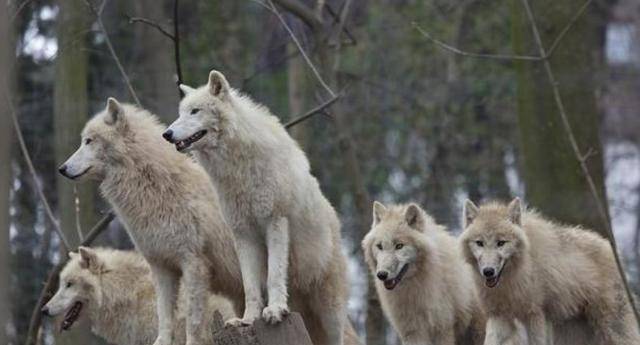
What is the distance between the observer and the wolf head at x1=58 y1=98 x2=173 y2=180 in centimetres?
827

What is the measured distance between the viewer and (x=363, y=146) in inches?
618

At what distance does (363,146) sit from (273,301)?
8481 mm

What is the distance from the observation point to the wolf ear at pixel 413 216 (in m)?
8.52

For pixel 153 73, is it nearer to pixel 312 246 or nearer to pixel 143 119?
pixel 143 119

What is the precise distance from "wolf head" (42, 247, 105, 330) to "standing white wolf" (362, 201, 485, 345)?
2.14 metres

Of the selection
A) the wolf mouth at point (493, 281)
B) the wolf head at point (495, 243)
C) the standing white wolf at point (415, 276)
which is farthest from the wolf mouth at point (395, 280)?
the wolf mouth at point (493, 281)

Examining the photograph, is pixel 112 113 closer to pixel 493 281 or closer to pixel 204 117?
pixel 204 117

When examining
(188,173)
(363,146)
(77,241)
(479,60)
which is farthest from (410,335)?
(479,60)

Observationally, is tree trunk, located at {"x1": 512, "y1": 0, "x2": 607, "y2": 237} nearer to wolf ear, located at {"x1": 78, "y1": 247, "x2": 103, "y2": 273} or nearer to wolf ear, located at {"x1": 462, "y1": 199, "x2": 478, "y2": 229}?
wolf ear, located at {"x1": 462, "y1": 199, "x2": 478, "y2": 229}

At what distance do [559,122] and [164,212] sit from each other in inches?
148

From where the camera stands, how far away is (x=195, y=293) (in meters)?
8.09

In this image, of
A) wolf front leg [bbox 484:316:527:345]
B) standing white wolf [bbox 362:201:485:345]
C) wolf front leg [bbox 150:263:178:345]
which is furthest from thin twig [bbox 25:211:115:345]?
wolf front leg [bbox 484:316:527:345]

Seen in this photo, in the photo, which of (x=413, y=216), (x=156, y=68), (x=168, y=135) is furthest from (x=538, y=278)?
(x=156, y=68)

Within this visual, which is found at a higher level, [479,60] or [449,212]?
[479,60]
